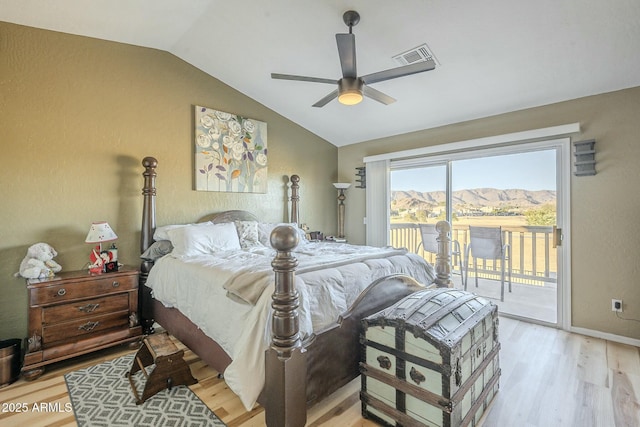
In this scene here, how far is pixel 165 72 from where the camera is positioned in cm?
340

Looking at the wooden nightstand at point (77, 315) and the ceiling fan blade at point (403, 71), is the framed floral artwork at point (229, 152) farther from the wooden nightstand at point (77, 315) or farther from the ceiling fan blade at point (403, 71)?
the ceiling fan blade at point (403, 71)

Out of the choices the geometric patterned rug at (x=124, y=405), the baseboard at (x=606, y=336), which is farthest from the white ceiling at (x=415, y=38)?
the geometric patterned rug at (x=124, y=405)

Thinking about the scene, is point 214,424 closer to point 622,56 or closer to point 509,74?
point 509,74

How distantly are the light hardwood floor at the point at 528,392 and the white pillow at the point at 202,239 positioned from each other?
37.3 inches

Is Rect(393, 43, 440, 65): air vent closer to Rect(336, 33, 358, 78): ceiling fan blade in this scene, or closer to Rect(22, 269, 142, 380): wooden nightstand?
Rect(336, 33, 358, 78): ceiling fan blade

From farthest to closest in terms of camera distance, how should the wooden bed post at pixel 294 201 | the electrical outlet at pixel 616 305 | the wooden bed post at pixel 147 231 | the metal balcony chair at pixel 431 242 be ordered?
1. the wooden bed post at pixel 294 201
2. the metal balcony chair at pixel 431 242
3. the wooden bed post at pixel 147 231
4. the electrical outlet at pixel 616 305

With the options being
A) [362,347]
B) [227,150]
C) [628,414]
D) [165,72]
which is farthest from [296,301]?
[165,72]

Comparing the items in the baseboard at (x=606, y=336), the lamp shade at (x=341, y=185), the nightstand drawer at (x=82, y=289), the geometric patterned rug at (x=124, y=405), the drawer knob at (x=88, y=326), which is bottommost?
the geometric patterned rug at (x=124, y=405)

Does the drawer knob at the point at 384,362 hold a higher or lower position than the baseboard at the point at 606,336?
higher

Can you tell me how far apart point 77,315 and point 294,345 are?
2.11m

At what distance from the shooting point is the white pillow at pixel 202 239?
2.87 meters

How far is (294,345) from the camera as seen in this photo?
1535 mm

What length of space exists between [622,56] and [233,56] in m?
3.65

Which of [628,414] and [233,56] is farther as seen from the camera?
[233,56]
